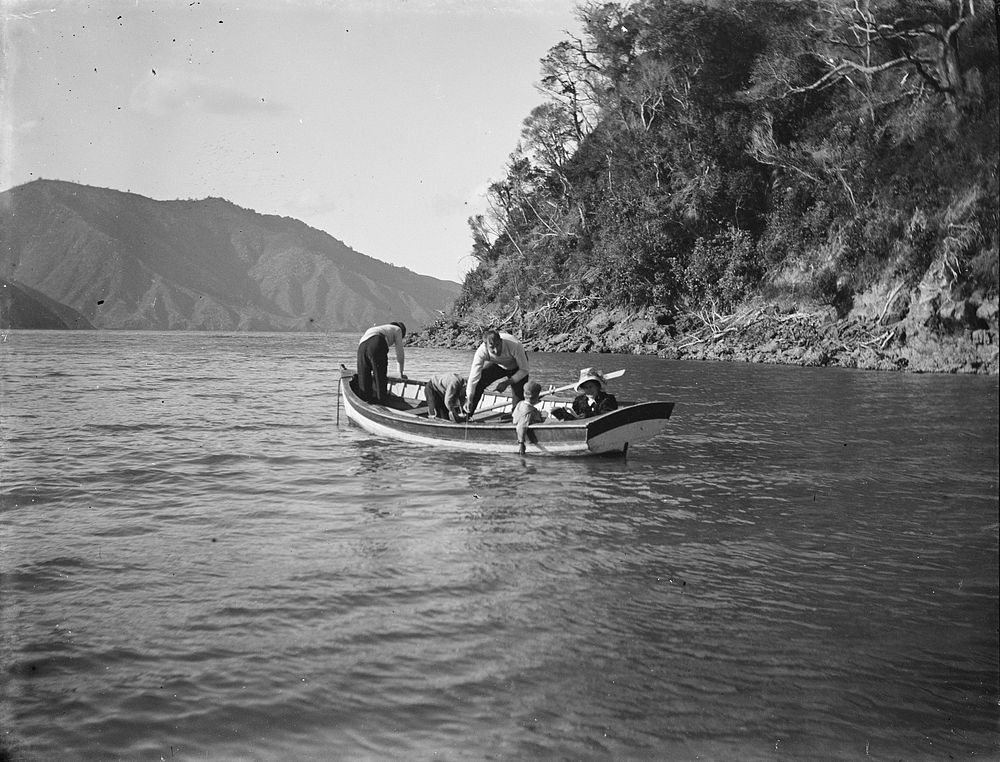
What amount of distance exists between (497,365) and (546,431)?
6.21 ft

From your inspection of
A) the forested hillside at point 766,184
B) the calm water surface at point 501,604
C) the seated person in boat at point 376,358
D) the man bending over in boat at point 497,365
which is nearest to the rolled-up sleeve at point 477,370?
the man bending over in boat at point 497,365

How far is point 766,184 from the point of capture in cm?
4016

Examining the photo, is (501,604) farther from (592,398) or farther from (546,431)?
(592,398)

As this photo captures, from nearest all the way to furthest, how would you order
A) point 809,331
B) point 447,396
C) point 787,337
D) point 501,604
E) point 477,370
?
point 501,604 < point 477,370 < point 447,396 < point 809,331 < point 787,337

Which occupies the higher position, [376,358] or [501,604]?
[376,358]

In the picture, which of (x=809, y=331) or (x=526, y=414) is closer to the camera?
(x=526, y=414)

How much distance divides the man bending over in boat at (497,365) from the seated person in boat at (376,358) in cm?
233

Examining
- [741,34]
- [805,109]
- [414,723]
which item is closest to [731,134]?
[805,109]

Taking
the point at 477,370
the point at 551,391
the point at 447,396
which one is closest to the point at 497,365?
the point at 477,370

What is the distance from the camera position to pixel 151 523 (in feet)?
26.7

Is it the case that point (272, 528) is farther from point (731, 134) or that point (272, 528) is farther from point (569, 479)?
point (731, 134)

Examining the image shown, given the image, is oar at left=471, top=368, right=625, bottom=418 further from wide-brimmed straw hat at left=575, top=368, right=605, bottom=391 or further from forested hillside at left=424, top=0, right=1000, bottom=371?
forested hillside at left=424, top=0, right=1000, bottom=371

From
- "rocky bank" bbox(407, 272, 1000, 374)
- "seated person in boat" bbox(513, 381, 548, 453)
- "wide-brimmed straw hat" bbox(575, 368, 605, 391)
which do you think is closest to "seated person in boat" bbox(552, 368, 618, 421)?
"wide-brimmed straw hat" bbox(575, 368, 605, 391)

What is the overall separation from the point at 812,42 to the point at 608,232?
563 inches
